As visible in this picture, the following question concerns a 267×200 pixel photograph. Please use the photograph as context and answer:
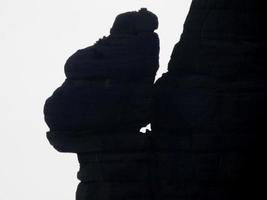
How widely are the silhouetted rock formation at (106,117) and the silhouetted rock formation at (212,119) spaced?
Answer: 33.8 inches

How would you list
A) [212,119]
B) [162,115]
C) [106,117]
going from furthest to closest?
[162,115]
[212,119]
[106,117]

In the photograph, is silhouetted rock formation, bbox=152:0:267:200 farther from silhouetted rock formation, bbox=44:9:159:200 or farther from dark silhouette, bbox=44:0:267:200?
silhouetted rock formation, bbox=44:9:159:200

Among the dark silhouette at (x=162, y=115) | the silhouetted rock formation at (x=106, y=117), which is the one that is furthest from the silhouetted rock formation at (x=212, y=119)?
the silhouetted rock formation at (x=106, y=117)

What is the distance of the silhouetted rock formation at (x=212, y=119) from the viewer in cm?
7256

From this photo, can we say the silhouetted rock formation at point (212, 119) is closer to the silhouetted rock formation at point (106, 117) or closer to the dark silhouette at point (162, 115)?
the dark silhouette at point (162, 115)

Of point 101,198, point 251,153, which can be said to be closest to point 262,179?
point 251,153

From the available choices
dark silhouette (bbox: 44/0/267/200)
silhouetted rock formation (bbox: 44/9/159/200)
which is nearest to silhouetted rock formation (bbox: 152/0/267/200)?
dark silhouette (bbox: 44/0/267/200)

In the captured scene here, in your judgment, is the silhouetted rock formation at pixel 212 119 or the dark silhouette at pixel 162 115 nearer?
the dark silhouette at pixel 162 115

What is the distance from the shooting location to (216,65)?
7294 cm

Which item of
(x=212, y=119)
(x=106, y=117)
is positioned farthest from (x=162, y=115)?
(x=106, y=117)

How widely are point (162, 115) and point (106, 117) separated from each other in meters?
2.12

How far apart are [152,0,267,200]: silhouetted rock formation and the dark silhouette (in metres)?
0.04

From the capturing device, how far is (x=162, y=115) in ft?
239

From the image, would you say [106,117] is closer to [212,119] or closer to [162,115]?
[162,115]
